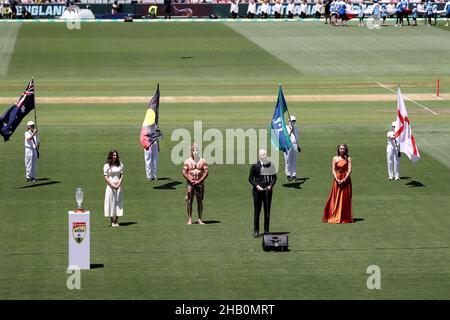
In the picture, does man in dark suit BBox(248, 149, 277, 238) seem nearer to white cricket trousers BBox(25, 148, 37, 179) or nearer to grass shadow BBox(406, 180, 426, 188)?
grass shadow BBox(406, 180, 426, 188)

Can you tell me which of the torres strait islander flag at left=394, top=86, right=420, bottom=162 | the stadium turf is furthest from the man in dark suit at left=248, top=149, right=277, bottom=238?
the torres strait islander flag at left=394, top=86, right=420, bottom=162

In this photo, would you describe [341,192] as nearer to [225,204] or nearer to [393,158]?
[225,204]

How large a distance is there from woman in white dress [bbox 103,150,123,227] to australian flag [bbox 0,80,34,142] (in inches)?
324

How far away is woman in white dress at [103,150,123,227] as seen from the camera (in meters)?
28.7

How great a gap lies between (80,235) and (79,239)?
0.28ft

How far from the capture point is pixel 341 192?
29.2 meters

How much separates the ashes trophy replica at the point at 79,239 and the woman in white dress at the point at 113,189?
398cm

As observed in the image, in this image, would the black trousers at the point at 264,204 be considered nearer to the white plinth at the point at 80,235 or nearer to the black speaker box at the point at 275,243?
the black speaker box at the point at 275,243

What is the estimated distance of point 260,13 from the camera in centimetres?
10106

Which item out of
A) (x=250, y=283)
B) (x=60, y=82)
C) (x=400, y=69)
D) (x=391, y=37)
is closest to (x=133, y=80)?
(x=60, y=82)

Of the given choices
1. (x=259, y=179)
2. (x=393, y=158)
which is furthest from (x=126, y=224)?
(x=393, y=158)

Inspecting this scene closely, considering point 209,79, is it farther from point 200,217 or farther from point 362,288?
point 362,288

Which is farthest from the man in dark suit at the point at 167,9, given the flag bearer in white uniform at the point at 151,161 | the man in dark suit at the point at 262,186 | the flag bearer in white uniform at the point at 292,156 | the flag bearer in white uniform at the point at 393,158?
the man in dark suit at the point at 262,186
